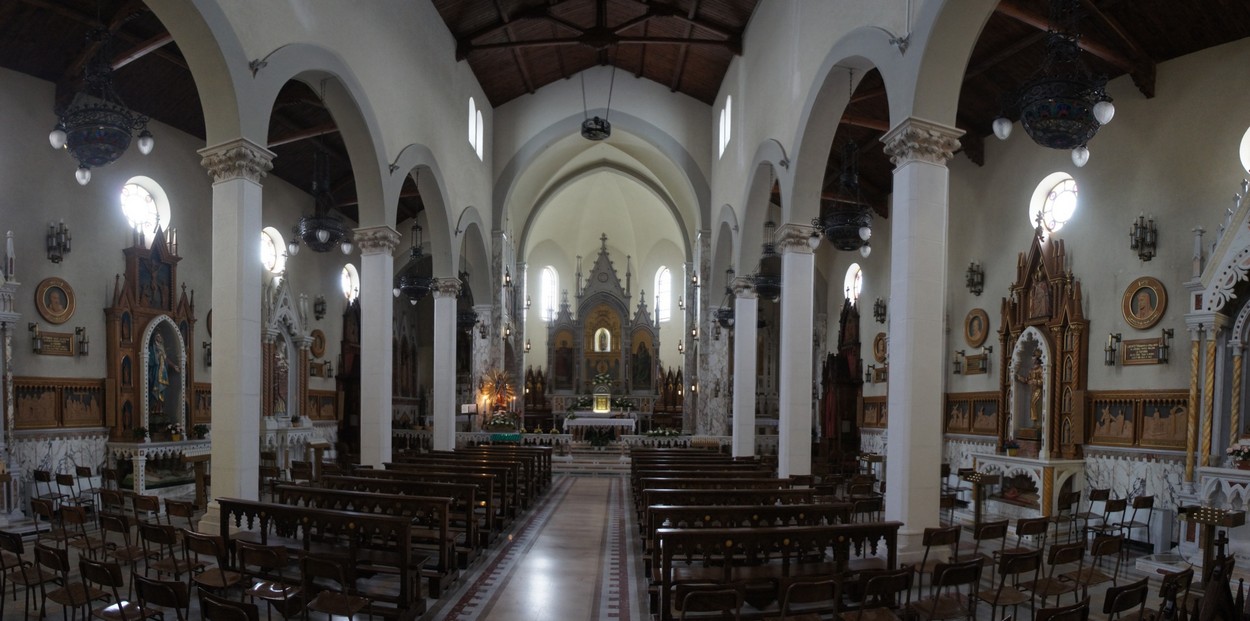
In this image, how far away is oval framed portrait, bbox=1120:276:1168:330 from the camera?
11.6 metres

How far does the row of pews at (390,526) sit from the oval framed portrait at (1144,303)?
10.3 m

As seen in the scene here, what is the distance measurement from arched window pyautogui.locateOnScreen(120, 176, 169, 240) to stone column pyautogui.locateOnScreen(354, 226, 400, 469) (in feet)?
15.9

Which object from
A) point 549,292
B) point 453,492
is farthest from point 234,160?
point 549,292

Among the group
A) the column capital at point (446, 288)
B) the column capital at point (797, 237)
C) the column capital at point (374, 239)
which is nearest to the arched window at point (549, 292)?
the column capital at point (446, 288)

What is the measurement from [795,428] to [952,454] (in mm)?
5945

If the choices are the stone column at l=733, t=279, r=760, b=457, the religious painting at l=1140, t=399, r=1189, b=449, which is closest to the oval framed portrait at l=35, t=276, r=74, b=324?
the stone column at l=733, t=279, r=760, b=457

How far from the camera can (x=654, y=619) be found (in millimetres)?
7145

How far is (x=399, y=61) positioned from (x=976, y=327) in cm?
1341

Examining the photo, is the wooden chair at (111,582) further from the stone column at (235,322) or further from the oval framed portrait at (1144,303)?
the oval framed portrait at (1144,303)

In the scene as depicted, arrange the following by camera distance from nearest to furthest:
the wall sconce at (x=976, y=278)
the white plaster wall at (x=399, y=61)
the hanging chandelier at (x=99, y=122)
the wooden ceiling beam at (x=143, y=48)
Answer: the hanging chandelier at (x=99, y=122), the white plaster wall at (x=399, y=61), the wooden ceiling beam at (x=143, y=48), the wall sconce at (x=976, y=278)

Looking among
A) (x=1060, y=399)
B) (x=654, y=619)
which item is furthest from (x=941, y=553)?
(x=1060, y=399)

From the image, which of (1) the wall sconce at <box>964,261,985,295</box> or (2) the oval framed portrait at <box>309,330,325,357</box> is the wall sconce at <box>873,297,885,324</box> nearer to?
(1) the wall sconce at <box>964,261,985,295</box>

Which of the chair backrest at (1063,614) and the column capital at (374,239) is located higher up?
the column capital at (374,239)

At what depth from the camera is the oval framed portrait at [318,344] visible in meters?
22.1
